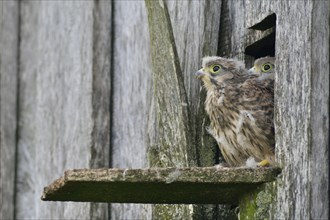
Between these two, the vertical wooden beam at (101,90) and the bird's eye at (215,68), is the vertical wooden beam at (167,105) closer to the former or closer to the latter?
the bird's eye at (215,68)

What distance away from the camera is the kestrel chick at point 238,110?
172 inches

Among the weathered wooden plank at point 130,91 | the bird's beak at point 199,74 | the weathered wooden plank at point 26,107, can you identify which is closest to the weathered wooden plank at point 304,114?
the bird's beak at point 199,74

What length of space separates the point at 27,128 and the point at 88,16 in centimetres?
79

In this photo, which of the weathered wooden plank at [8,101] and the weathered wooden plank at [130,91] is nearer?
the weathered wooden plank at [130,91]

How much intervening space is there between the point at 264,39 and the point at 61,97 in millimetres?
1398

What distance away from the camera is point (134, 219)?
5.16m

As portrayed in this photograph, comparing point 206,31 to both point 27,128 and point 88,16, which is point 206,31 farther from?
point 27,128

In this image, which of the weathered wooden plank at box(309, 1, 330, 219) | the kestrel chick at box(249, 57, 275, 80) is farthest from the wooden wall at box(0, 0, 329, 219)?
the kestrel chick at box(249, 57, 275, 80)

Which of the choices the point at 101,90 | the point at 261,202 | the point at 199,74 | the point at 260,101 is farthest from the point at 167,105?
the point at 261,202

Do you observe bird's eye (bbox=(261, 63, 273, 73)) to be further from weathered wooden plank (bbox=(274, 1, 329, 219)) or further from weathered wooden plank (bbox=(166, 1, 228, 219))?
weathered wooden plank (bbox=(274, 1, 329, 219))

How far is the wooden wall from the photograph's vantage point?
4020mm

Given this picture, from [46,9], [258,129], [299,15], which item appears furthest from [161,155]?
[46,9]

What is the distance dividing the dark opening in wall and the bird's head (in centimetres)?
11

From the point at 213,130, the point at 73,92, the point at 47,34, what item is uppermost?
the point at 47,34
